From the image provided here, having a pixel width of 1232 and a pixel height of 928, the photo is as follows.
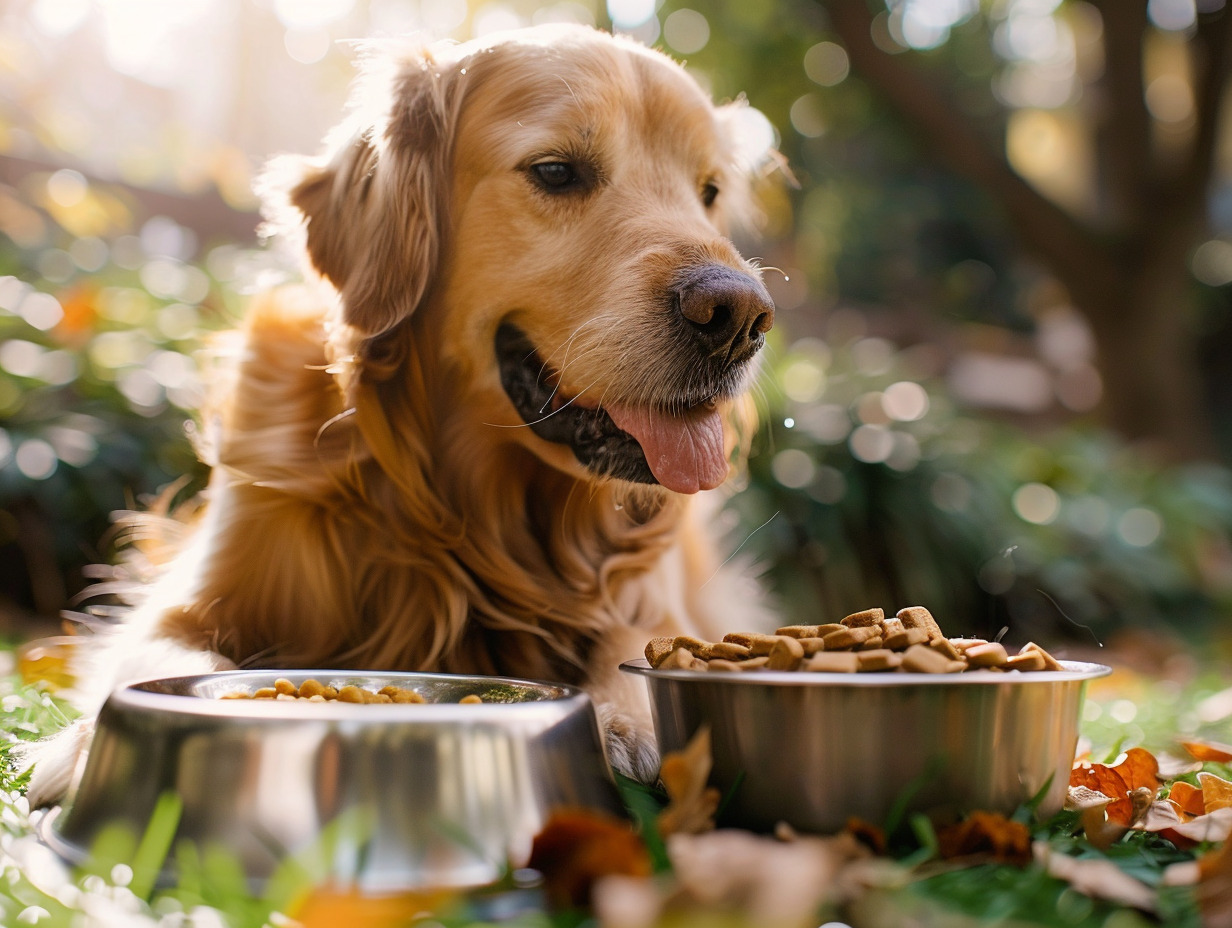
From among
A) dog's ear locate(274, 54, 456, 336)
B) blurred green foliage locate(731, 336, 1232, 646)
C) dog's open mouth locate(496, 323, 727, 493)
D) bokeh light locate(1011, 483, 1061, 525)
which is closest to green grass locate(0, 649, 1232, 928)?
dog's open mouth locate(496, 323, 727, 493)

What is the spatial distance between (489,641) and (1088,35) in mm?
9632

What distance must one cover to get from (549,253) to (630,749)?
0.96m

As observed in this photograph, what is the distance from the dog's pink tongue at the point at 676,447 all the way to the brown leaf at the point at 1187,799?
91 centimetres

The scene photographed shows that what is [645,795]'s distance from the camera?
156cm

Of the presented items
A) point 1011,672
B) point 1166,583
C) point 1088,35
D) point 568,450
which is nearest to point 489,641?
point 568,450

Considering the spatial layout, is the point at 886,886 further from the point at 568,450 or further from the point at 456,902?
the point at 568,450

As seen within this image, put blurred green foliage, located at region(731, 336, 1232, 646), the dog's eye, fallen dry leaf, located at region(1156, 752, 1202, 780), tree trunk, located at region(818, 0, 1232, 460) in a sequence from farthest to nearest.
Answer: tree trunk, located at region(818, 0, 1232, 460) → blurred green foliage, located at region(731, 336, 1232, 646) → the dog's eye → fallen dry leaf, located at region(1156, 752, 1202, 780)

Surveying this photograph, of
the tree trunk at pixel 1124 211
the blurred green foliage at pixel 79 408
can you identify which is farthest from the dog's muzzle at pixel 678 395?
the tree trunk at pixel 1124 211

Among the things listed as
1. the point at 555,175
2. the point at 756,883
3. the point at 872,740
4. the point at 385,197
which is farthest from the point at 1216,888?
the point at 385,197

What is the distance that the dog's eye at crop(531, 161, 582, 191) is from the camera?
2.12 metres

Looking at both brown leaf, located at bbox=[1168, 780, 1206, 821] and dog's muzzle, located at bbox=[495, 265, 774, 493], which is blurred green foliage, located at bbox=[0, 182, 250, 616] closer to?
dog's muzzle, located at bbox=[495, 265, 774, 493]

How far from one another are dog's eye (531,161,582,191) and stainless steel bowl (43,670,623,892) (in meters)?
1.22

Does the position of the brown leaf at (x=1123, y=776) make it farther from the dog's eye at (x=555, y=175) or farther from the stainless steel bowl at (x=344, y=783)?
the dog's eye at (x=555, y=175)

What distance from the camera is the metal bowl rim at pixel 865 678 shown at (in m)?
1.28
